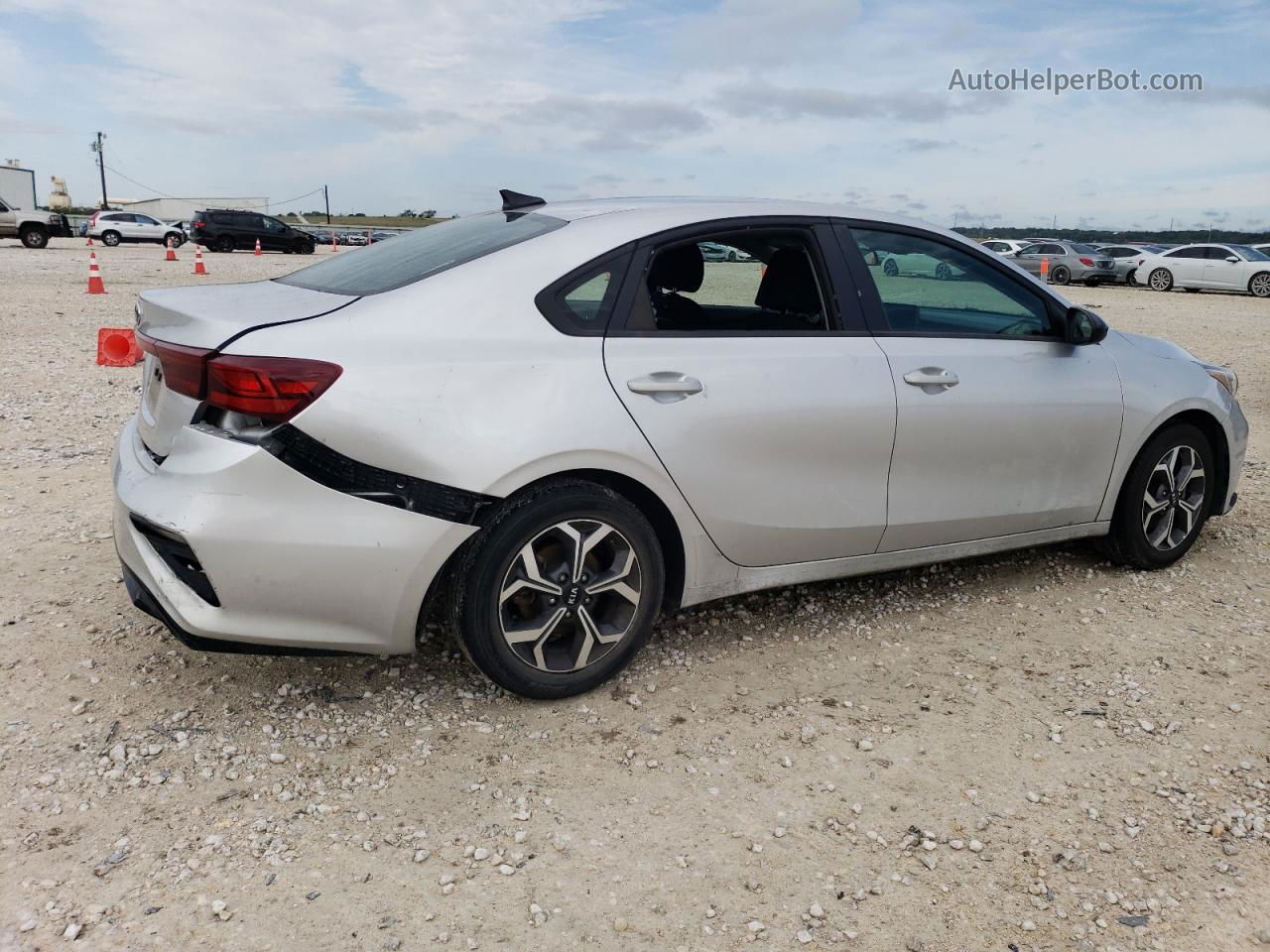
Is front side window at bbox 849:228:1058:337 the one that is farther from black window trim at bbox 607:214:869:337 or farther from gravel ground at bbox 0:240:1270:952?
gravel ground at bbox 0:240:1270:952

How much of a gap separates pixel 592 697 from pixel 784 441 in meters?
1.04

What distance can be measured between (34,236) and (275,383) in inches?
1362

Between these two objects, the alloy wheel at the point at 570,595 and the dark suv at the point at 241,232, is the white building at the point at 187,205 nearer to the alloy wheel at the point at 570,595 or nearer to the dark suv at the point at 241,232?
the dark suv at the point at 241,232

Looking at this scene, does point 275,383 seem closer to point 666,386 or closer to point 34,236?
point 666,386

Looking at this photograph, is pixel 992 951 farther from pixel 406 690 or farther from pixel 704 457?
pixel 406 690

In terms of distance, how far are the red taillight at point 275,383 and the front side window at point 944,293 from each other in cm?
200

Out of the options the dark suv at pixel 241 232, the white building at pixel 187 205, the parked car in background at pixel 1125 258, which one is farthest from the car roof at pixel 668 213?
the white building at pixel 187 205

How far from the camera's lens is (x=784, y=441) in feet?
11.2

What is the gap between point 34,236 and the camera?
31734 mm

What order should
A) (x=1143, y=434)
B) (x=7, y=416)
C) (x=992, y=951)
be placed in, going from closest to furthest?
(x=992, y=951) < (x=1143, y=434) < (x=7, y=416)

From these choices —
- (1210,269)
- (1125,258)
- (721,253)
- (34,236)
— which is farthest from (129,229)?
(721,253)

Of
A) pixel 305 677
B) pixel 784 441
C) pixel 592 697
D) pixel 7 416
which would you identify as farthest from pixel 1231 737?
pixel 7 416

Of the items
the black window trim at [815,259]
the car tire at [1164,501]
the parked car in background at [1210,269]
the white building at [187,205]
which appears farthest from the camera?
the white building at [187,205]

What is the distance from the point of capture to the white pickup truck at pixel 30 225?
A: 102ft
